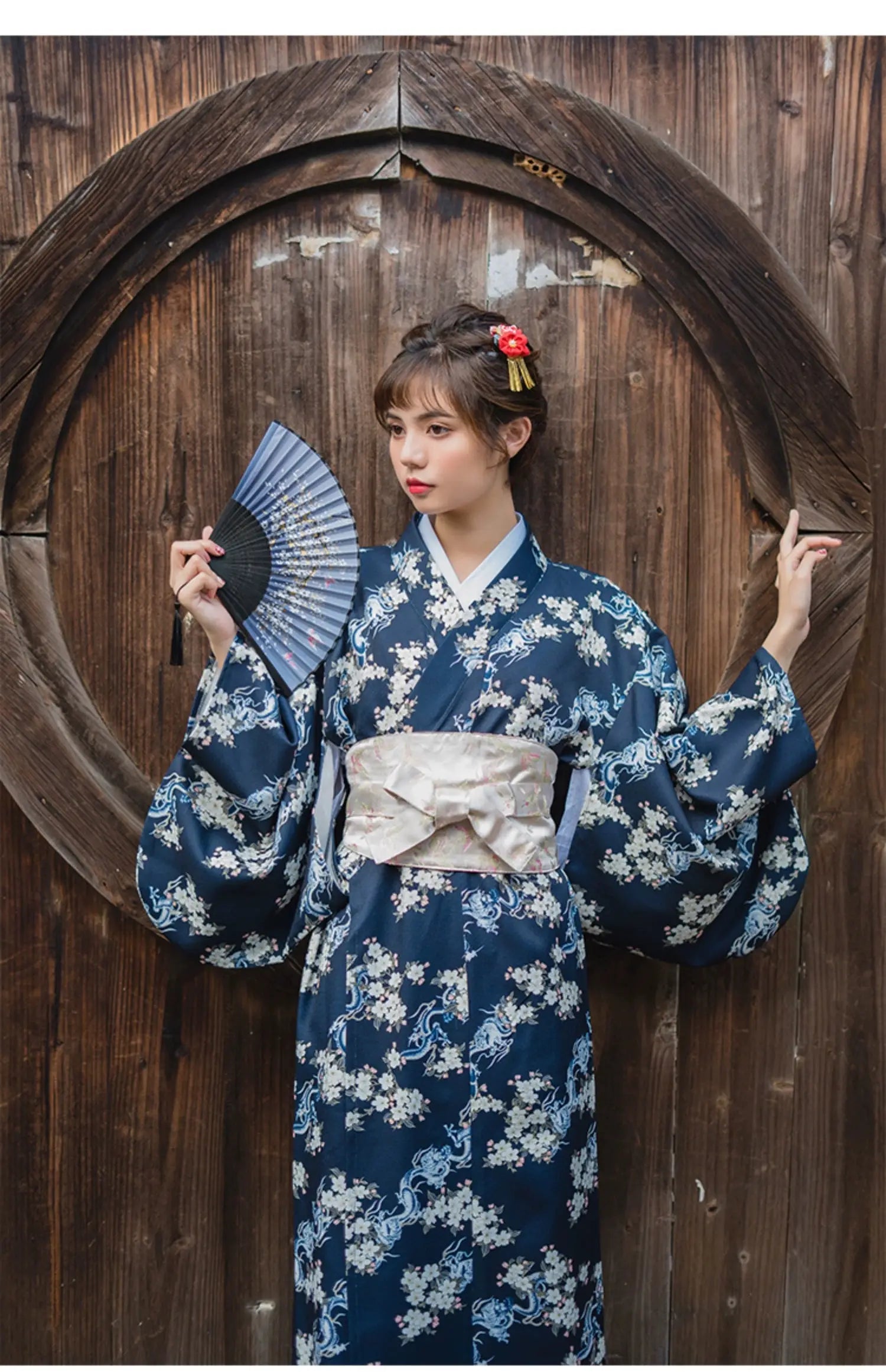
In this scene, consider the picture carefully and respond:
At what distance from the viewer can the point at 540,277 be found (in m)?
1.99

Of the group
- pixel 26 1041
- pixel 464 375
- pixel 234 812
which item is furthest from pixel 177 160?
pixel 26 1041

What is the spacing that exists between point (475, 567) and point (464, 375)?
29 cm

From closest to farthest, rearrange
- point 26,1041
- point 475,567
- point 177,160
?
point 475,567 → point 177,160 → point 26,1041

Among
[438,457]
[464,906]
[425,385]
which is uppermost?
[425,385]

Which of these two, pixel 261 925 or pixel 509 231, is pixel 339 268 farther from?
pixel 261 925

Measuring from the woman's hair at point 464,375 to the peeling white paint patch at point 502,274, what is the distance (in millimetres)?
215

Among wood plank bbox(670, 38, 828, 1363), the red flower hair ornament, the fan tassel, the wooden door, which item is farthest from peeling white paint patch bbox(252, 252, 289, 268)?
wood plank bbox(670, 38, 828, 1363)

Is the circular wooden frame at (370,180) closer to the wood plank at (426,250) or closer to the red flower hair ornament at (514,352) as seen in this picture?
the wood plank at (426,250)

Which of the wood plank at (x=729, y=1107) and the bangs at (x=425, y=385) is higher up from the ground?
the bangs at (x=425, y=385)

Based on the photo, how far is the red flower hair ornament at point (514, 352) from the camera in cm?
173

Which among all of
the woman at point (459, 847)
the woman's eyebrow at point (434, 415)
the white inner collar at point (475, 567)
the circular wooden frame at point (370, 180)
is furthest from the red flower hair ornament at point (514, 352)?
the circular wooden frame at point (370, 180)

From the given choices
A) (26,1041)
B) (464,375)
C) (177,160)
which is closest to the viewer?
(464,375)

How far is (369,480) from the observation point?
2018mm

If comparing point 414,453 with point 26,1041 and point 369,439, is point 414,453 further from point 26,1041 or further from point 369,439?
point 26,1041
